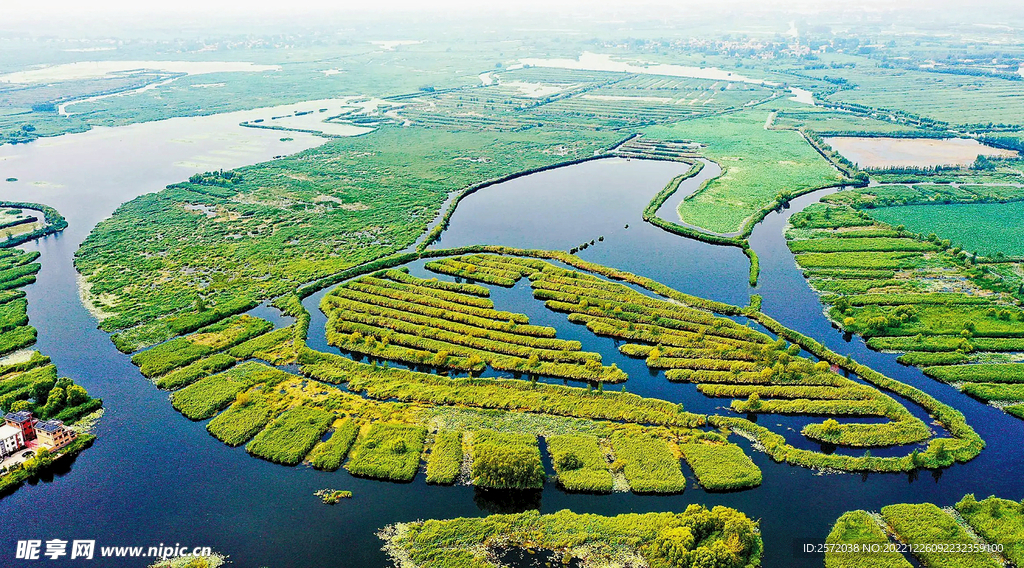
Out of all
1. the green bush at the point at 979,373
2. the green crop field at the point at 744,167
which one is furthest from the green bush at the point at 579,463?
the green crop field at the point at 744,167

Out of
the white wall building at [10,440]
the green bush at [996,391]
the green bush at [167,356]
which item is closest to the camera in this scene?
the white wall building at [10,440]

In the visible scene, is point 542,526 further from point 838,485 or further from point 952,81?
point 952,81

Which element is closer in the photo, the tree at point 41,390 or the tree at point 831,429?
the tree at point 831,429

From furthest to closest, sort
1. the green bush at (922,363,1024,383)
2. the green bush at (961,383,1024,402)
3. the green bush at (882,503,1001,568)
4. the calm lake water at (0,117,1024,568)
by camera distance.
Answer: the green bush at (922,363,1024,383), the green bush at (961,383,1024,402), the calm lake water at (0,117,1024,568), the green bush at (882,503,1001,568)

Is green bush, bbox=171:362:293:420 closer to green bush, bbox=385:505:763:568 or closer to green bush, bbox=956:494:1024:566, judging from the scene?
green bush, bbox=385:505:763:568

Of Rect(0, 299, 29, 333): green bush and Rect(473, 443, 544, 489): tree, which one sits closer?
Rect(473, 443, 544, 489): tree

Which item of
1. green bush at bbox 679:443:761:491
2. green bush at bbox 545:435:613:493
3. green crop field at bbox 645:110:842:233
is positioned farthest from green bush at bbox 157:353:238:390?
green crop field at bbox 645:110:842:233

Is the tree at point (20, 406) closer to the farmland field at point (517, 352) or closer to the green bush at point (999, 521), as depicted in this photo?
the farmland field at point (517, 352)
